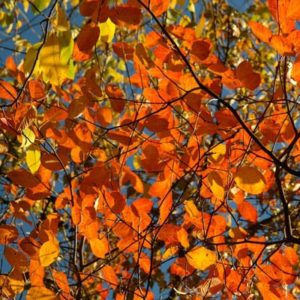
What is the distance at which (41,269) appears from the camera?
2.85 m

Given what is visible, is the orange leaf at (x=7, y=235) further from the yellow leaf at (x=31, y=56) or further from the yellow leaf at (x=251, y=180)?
the yellow leaf at (x=251, y=180)

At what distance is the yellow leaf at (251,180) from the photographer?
2254mm

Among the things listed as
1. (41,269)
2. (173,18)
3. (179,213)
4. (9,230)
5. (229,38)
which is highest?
(229,38)

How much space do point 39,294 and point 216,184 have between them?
103cm

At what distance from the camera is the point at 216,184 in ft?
8.03

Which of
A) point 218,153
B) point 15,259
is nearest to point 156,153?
point 218,153

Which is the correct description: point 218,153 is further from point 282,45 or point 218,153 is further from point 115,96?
point 282,45

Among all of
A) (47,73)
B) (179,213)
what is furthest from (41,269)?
(179,213)

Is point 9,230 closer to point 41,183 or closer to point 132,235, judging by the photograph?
point 41,183

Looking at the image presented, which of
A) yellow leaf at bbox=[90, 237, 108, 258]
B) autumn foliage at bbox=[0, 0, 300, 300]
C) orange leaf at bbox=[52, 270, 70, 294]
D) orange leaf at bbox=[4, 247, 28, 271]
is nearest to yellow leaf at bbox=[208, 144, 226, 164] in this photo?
autumn foliage at bbox=[0, 0, 300, 300]

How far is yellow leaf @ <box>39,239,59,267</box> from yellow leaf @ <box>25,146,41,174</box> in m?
0.36

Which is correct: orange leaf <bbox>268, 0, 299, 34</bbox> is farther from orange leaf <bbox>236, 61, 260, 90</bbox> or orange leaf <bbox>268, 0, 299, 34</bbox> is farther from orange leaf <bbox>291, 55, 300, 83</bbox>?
orange leaf <bbox>236, 61, 260, 90</bbox>

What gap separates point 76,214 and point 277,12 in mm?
1418

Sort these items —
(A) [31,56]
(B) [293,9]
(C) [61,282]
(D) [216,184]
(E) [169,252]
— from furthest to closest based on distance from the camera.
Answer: (E) [169,252] → (C) [61,282] → (D) [216,184] → (A) [31,56] → (B) [293,9]
